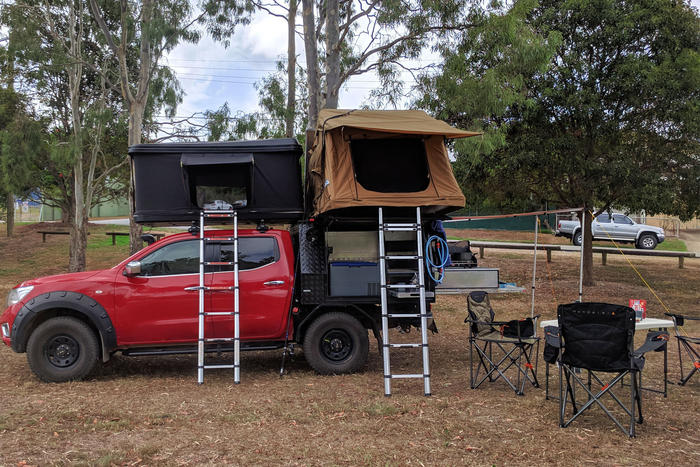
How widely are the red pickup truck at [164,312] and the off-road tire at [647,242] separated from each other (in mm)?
19967

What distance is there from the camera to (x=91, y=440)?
195 inches

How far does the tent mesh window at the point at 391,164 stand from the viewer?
24.2 feet

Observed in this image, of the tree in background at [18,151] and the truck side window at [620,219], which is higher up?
the tree in background at [18,151]

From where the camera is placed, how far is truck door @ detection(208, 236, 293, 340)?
23.4ft

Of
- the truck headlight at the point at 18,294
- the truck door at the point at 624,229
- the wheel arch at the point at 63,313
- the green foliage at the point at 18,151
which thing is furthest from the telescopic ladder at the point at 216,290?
the truck door at the point at 624,229

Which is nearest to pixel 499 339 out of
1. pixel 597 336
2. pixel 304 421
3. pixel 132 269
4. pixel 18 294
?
pixel 597 336

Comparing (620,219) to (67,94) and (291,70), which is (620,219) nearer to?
(291,70)

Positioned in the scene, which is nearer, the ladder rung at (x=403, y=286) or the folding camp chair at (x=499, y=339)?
the folding camp chair at (x=499, y=339)

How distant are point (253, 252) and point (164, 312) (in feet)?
4.00

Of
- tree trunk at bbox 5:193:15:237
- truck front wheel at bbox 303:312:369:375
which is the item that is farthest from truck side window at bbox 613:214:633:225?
tree trunk at bbox 5:193:15:237

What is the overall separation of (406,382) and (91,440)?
3418mm

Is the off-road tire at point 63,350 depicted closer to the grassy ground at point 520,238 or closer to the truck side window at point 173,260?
the truck side window at point 173,260

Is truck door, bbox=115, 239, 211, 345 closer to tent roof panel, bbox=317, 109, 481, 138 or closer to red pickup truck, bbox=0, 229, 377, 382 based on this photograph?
red pickup truck, bbox=0, 229, 377, 382

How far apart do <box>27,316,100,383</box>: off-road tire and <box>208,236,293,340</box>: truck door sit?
4.46ft
